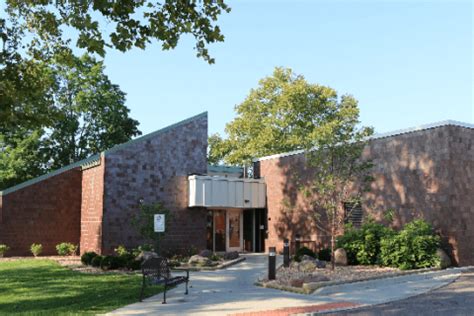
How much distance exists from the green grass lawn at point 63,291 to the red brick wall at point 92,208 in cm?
463

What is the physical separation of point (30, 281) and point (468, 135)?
49.5 ft

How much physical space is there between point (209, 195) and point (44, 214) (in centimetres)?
783

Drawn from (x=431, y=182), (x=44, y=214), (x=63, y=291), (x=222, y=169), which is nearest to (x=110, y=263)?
(x=63, y=291)

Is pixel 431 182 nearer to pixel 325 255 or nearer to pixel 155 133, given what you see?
pixel 325 255

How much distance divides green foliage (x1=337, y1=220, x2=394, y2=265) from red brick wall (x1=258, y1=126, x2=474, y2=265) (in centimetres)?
136

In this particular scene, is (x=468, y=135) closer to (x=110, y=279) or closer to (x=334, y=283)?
(x=334, y=283)

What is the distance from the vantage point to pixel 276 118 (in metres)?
42.4

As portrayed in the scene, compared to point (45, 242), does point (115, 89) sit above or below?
above

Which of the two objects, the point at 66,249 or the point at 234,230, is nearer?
the point at 66,249

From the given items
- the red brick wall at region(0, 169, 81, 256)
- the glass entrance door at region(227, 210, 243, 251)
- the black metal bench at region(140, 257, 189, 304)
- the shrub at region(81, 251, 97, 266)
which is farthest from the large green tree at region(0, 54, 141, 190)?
the black metal bench at region(140, 257, 189, 304)

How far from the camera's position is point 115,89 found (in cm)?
4000

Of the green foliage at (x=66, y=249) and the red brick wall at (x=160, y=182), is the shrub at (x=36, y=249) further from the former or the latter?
the red brick wall at (x=160, y=182)

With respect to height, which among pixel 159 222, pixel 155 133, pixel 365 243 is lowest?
pixel 365 243

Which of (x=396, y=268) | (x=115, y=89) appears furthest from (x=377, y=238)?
(x=115, y=89)
